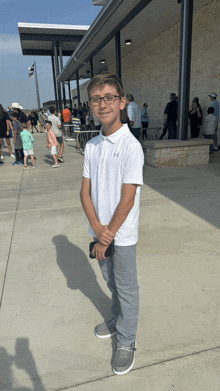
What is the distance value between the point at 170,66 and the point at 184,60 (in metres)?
5.50

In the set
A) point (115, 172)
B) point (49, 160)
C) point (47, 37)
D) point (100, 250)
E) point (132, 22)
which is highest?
point (47, 37)

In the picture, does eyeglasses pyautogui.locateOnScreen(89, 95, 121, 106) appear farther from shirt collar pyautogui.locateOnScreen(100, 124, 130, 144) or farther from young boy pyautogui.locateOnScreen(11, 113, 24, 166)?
young boy pyautogui.locateOnScreen(11, 113, 24, 166)

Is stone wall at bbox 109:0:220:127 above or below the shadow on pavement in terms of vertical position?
above

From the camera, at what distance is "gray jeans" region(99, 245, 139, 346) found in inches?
68.2

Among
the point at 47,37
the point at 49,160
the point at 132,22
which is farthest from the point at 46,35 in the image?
the point at 49,160

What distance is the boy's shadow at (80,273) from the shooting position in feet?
7.96

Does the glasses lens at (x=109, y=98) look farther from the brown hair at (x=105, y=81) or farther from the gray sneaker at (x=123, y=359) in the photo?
the gray sneaker at (x=123, y=359)

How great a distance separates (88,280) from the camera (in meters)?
2.74

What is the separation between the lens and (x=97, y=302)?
2.41 meters

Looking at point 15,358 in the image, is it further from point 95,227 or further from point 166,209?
point 166,209

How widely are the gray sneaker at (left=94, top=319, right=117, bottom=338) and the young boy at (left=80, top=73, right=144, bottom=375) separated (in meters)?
0.22

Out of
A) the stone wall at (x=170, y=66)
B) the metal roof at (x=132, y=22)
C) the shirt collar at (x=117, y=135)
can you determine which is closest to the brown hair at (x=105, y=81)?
the shirt collar at (x=117, y=135)

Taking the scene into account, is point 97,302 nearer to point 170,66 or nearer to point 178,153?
point 178,153

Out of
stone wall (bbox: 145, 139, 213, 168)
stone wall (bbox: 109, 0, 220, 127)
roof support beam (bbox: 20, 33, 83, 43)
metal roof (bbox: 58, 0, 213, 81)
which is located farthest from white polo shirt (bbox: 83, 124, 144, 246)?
roof support beam (bbox: 20, 33, 83, 43)
